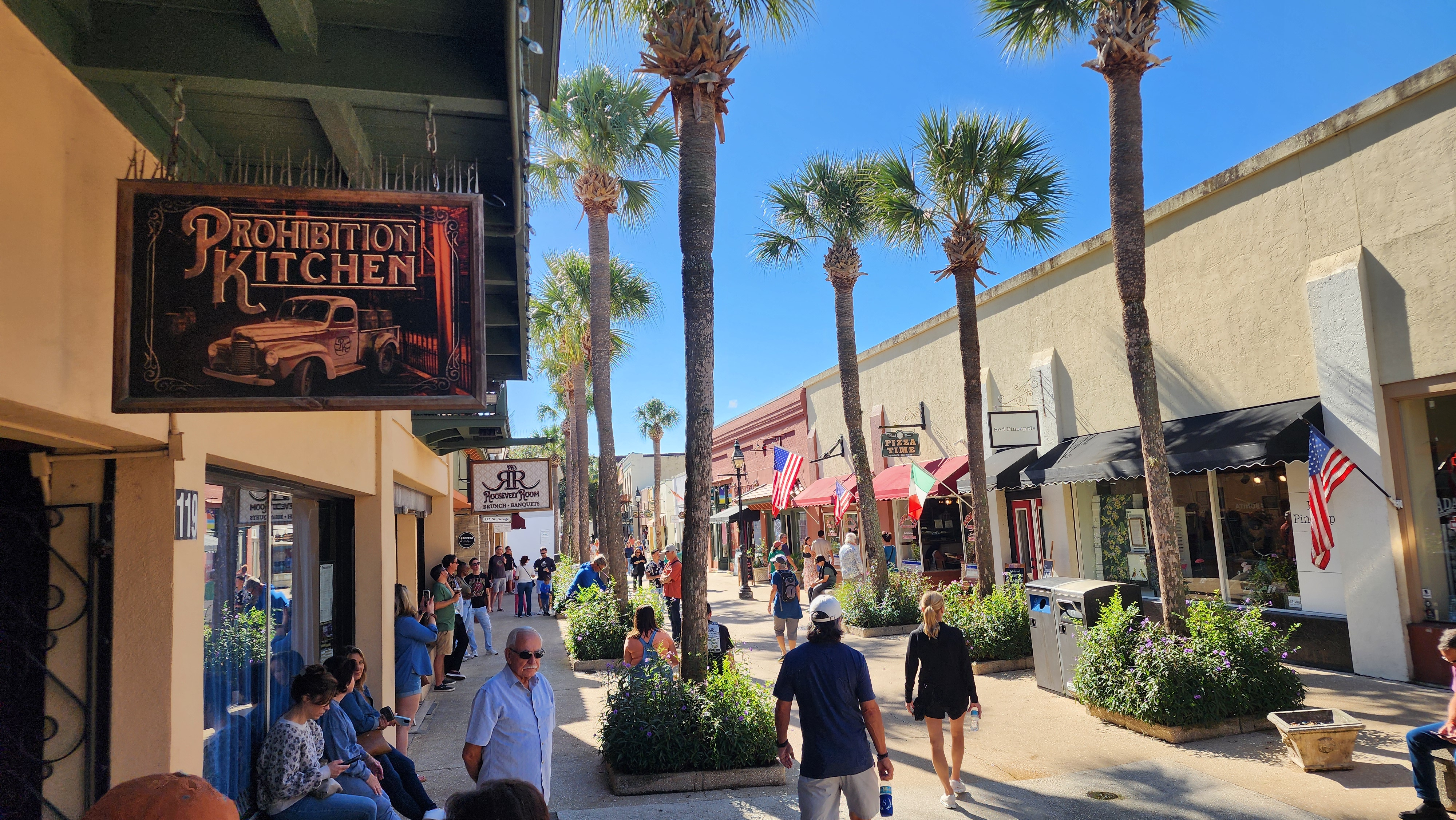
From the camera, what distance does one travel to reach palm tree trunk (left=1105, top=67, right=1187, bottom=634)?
348 inches

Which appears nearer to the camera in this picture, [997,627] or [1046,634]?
[1046,634]

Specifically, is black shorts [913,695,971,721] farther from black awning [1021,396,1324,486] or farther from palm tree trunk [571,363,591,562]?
palm tree trunk [571,363,591,562]

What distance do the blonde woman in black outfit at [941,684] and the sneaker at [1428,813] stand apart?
9.17ft

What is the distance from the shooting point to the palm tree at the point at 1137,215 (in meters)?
8.94

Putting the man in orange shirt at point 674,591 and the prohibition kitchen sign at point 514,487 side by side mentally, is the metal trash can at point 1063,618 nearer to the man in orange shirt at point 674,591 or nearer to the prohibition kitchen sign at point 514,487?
the man in orange shirt at point 674,591

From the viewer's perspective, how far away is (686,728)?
716 cm

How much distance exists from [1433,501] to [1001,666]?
5419mm

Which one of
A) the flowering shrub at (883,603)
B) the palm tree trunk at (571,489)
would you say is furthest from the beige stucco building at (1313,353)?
the palm tree trunk at (571,489)

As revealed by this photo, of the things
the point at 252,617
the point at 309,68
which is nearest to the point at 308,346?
the point at 309,68

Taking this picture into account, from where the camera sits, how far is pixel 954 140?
46.1ft

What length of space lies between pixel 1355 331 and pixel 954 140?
644 cm

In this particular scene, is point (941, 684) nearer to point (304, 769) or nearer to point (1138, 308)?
point (304, 769)

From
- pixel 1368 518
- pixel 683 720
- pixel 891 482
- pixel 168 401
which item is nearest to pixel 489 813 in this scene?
pixel 168 401

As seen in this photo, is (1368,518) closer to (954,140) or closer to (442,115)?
(954,140)
